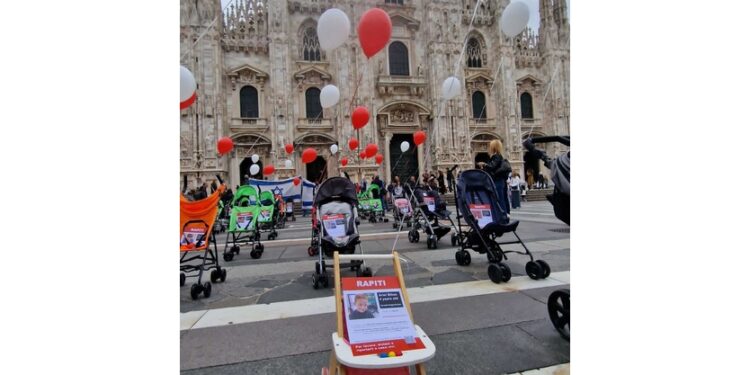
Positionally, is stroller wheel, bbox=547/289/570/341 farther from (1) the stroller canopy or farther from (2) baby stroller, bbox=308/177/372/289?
(1) the stroller canopy

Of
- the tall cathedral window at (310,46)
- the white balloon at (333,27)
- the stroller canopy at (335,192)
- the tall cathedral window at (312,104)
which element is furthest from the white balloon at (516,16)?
the tall cathedral window at (310,46)

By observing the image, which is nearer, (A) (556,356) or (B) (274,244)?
(A) (556,356)

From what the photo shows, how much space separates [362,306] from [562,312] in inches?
63.8

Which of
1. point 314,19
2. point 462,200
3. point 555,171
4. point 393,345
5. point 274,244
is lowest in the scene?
point 274,244

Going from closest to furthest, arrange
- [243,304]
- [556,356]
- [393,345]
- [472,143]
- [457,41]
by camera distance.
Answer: [393,345] → [556,356] → [243,304] → [457,41] → [472,143]

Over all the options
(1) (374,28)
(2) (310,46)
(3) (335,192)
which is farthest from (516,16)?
(2) (310,46)

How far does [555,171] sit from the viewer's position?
2.35 metres

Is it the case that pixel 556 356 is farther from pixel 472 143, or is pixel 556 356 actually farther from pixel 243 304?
pixel 472 143

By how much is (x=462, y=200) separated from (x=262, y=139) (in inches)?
738

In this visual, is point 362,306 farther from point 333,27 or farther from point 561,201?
point 333,27

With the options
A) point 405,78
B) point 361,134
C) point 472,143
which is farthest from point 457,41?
point 361,134

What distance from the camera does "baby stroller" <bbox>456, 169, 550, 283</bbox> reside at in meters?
3.66

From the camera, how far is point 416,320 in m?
2.71

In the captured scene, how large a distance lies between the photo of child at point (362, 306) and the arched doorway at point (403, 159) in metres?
20.7
